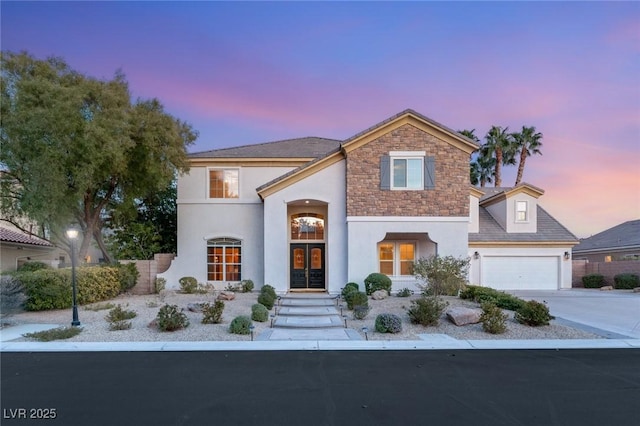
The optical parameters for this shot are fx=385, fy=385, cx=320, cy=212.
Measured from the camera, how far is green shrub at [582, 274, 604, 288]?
24672 mm

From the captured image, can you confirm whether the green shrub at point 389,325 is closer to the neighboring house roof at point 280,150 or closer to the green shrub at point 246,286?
the green shrub at point 246,286

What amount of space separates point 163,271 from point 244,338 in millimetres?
10740

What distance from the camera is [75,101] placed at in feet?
47.1

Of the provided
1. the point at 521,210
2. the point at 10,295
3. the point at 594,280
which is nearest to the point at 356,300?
the point at 10,295

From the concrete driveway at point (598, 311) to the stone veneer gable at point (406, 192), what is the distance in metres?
5.55

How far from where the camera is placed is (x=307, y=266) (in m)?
18.7

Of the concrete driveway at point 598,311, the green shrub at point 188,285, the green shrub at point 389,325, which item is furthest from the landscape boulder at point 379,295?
the green shrub at point 188,285

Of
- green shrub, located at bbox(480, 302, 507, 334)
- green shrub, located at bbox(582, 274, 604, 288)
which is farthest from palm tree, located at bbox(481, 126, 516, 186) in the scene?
green shrub, located at bbox(480, 302, 507, 334)

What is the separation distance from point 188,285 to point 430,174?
12.0 metres

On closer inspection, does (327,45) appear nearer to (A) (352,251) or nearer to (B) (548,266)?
(A) (352,251)

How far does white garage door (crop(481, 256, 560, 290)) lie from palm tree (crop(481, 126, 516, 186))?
51.1 ft

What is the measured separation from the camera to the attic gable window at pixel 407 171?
17.0m

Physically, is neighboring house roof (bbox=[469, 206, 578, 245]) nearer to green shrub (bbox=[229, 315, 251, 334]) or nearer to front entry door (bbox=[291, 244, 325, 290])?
front entry door (bbox=[291, 244, 325, 290])

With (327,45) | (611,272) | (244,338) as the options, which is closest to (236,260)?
(244,338)
